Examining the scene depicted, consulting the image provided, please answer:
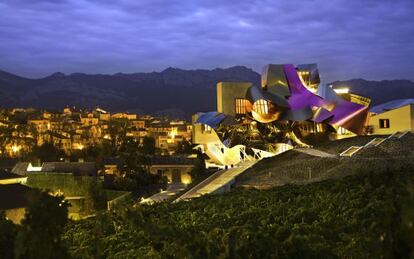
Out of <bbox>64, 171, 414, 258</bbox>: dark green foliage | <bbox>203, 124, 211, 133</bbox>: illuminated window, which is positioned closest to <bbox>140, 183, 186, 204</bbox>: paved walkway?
<bbox>64, 171, 414, 258</bbox>: dark green foliage

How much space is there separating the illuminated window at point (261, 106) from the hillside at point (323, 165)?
12.9 metres

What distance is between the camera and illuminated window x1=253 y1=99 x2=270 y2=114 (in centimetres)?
3522

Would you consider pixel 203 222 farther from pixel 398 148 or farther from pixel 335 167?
pixel 398 148

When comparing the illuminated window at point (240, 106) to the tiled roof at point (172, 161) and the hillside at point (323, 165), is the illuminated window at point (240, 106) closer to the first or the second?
the tiled roof at point (172, 161)

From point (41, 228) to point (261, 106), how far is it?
31318 millimetres

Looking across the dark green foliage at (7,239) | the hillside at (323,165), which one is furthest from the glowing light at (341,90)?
the dark green foliage at (7,239)

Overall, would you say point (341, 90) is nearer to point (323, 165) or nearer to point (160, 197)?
point (160, 197)

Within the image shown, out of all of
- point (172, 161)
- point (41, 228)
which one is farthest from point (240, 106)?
point (41, 228)

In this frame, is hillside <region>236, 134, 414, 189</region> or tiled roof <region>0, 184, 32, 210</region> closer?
hillside <region>236, 134, 414, 189</region>

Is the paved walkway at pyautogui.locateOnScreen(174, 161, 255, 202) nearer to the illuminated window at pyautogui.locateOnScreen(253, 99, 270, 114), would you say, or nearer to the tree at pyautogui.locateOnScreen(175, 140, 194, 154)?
the illuminated window at pyautogui.locateOnScreen(253, 99, 270, 114)

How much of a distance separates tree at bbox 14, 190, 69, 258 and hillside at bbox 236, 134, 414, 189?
1237cm

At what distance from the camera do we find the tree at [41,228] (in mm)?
4465

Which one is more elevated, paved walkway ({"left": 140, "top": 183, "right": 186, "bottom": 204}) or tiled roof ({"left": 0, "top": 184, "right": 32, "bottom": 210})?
tiled roof ({"left": 0, "top": 184, "right": 32, "bottom": 210})

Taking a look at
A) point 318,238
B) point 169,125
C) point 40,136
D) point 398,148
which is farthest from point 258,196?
point 169,125
